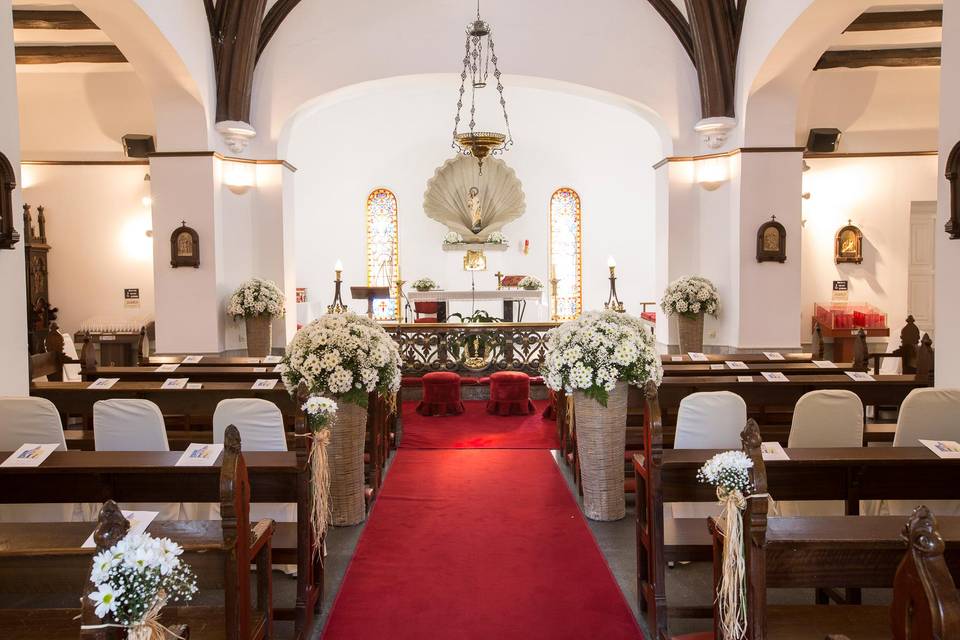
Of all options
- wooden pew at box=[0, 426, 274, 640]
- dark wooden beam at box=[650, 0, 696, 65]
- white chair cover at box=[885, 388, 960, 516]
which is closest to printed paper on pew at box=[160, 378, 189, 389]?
wooden pew at box=[0, 426, 274, 640]

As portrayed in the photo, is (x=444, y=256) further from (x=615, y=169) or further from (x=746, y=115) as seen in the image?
(x=746, y=115)

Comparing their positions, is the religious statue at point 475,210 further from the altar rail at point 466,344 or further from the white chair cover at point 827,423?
the white chair cover at point 827,423

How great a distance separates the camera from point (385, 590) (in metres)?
3.99

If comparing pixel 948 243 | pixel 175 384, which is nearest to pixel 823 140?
pixel 948 243

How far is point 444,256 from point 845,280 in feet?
26.8

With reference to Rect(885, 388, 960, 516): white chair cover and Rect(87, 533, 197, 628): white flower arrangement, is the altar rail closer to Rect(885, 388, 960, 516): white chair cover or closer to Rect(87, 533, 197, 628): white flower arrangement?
Rect(885, 388, 960, 516): white chair cover

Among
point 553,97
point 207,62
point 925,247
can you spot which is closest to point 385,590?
point 207,62

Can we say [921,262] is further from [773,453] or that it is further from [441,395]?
[773,453]

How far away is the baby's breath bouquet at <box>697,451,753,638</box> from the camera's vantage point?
2391 mm

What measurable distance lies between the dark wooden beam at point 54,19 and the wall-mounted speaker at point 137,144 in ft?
7.92

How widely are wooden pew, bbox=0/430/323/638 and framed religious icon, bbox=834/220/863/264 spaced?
10.7 meters

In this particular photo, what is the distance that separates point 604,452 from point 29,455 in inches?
135

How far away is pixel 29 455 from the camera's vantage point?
144 inches

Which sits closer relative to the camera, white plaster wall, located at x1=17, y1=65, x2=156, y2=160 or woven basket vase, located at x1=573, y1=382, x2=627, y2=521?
woven basket vase, located at x1=573, y1=382, x2=627, y2=521
